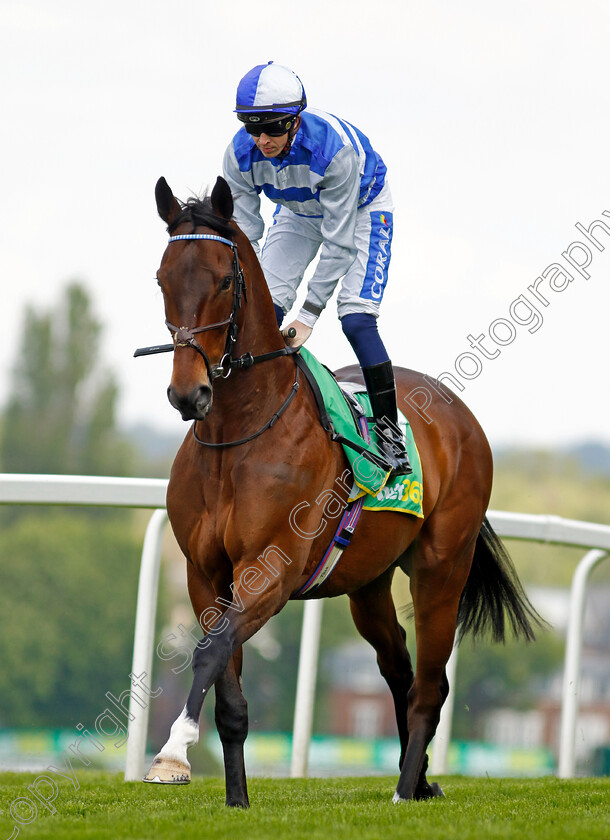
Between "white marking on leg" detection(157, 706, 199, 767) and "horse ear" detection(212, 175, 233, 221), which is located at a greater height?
"horse ear" detection(212, 175, 233, 221)

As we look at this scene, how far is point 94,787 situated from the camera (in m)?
4.68

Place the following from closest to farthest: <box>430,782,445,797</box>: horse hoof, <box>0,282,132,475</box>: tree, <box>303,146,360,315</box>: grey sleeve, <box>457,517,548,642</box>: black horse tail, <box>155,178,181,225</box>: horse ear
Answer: <box>155,178,181,225</box>: horse ear < <box>303,146,360,315</box>: grey sleeve < <box>430,782,445,797</box>: horse hoof < <box>457,517,548,642</box>: black horse tail < <box>0,282,132,475</box>: tree

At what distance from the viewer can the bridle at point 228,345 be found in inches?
143

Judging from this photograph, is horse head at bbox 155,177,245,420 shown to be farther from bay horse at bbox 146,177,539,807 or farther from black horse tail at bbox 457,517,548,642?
black horse tail at bbox 457,517,548,642

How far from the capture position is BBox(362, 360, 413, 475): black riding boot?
4523 mm

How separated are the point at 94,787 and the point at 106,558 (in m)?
45.6

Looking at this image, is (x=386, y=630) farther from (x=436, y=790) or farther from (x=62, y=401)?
(x=62, y=401)

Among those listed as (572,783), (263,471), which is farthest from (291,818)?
(572,783)

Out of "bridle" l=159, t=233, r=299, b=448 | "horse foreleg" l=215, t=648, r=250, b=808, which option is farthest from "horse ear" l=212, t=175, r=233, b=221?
"horse foreleg" l=215, t=648, r=250, b=808

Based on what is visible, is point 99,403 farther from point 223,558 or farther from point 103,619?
point 223,558

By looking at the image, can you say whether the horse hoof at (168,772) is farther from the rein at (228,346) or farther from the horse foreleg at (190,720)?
the rein at (228,346)

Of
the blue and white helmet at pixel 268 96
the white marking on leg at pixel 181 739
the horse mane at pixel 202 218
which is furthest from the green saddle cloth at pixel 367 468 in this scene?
the white marking on leg at pixel 181 739

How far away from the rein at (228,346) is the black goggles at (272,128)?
51 centimetres

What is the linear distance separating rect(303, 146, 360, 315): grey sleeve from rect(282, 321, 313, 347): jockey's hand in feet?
0.25
